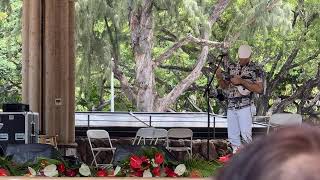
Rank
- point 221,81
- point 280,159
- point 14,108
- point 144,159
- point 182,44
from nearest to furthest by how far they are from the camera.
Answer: point 280,159
point 144,159
point 221,81
point 14,108
point 182,44

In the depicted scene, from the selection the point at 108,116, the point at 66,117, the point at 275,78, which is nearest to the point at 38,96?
the point at 66,117

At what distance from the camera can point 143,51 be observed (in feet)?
57.5

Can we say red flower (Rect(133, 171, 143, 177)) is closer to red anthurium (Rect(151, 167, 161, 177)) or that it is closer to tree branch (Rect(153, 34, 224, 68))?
red anthurium (Rect(151, 167, 161, 177))

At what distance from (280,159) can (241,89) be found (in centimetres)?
650

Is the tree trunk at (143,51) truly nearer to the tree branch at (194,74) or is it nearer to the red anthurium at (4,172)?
the tree branch at (194,74)

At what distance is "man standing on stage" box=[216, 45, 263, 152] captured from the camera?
6.95 meters

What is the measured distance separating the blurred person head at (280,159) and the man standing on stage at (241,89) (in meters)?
6.32

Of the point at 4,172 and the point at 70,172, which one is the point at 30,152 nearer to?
the point at 70,172

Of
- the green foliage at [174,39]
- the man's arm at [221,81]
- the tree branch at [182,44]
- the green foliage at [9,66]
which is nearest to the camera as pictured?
the man's arm at [221,81]

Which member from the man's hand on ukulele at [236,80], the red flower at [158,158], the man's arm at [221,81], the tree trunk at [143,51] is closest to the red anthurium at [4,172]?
the red flower at [158,158]

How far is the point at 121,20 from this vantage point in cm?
1642

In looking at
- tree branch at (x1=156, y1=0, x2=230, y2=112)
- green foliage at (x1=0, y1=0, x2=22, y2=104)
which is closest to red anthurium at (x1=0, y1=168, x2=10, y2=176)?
tree branch at (x1=156, y1=0, x2=230, y2=112)

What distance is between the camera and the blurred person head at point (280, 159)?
1.83ft

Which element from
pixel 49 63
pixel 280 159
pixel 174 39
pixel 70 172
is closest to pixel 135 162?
pixel 70 172
